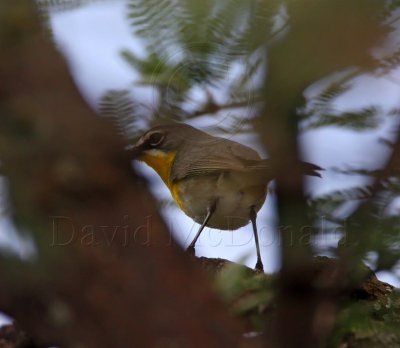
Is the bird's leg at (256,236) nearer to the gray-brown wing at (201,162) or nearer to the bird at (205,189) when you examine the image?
the bird at (205,189)

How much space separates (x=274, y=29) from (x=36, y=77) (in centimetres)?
45

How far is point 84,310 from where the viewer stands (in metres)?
1.45

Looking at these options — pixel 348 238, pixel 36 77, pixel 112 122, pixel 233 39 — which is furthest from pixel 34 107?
pixel 348 238

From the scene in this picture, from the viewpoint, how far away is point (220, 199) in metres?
6.07

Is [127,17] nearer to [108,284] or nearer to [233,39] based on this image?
[233,39]

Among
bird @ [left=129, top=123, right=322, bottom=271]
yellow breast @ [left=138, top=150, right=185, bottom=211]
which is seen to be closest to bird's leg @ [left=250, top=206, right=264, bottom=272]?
bird @ [left=129, top=123, right=322, bottom=271]

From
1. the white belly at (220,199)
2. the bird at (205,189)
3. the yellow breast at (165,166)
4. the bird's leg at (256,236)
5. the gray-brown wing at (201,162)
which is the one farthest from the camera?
the yellow breast at (165,166)

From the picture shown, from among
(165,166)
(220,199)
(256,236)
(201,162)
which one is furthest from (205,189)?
(256,236)

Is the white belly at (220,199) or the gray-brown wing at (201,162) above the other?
the gray-brown wing at (201,162)

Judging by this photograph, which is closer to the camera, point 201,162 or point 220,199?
point 201,162

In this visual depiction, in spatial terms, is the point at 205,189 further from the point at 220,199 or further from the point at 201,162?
the point at 201,162

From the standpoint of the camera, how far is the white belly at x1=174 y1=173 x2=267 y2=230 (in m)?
5.91

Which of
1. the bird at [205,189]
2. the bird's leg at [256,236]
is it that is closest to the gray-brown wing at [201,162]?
the bird at [205,189]

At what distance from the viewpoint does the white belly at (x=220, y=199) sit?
591 centimetres
